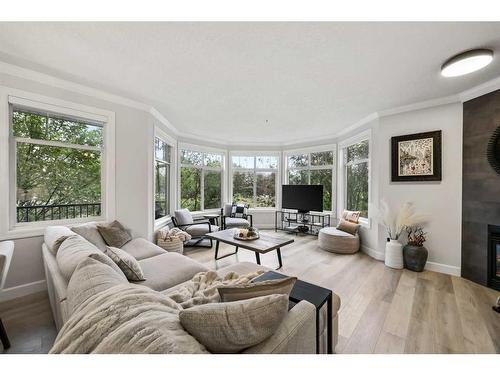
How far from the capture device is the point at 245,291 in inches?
40.9

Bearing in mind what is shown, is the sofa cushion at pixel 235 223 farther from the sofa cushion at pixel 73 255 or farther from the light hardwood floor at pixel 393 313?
the sofa cushion at pixel 73 255

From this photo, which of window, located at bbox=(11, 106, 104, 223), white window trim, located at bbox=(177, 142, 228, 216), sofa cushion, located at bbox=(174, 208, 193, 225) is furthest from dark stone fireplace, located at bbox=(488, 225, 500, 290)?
window, located at bbox=(11, 106, 104, 223)

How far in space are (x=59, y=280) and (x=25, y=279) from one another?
1.75 m

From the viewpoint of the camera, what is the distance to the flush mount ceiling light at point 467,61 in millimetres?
1863

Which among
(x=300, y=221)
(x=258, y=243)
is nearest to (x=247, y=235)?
(x=258, y=243)

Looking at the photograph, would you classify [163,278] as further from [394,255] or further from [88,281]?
[394,255]

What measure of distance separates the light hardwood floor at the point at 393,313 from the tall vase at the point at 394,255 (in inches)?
4.5

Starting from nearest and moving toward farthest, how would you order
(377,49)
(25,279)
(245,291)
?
(245,291) → (377,49) → (25,279)

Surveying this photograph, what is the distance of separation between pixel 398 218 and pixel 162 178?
4407 mm

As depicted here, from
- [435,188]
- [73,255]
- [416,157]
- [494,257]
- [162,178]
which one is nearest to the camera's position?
[73,255]

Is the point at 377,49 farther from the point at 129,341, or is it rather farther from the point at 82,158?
the point at 82,158

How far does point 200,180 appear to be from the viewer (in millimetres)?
5547

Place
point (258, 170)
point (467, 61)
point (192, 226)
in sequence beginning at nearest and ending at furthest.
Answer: point (467, 61) < point (192, 226) < point (258, 170)

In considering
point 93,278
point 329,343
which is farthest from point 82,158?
point 329,343
